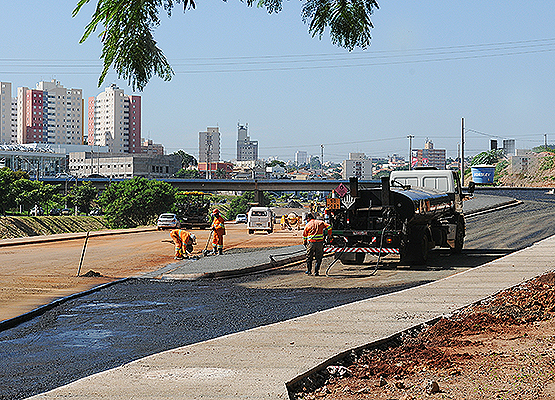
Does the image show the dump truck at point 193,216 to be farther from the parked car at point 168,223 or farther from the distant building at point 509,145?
the distant building at point 509,145

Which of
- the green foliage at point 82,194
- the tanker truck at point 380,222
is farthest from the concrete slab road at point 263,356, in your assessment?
the green foliage at point 82,194

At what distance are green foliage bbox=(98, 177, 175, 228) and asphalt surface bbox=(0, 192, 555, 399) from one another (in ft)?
212

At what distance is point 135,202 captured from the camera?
80.3 meters

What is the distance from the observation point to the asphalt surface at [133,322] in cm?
772

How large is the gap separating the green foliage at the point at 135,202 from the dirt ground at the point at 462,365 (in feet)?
240

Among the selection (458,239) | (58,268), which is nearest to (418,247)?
(458,239)

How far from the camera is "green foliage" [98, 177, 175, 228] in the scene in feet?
263

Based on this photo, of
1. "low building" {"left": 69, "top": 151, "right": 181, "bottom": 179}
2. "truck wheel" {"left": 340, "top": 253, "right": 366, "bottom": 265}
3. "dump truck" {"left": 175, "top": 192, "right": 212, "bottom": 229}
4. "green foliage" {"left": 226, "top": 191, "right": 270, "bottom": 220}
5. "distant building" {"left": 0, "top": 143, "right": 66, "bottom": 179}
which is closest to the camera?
"truck wheel" {"left": 340, "top": 253, "right": 366, "bottom": 265}

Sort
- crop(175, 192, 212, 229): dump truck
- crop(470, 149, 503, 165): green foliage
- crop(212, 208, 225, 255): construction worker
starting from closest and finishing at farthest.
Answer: crop(212, 208, 225, 255): construction worker → crop(175, 192, 212, 229): dump truck → crop(470, 149, 503, 165): green foliage

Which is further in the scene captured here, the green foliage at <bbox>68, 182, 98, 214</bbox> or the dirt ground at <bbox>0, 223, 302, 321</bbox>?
the green foliage at <bbox>68, 182, 98, 214</bbox>

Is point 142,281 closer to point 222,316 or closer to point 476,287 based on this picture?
point 222,316

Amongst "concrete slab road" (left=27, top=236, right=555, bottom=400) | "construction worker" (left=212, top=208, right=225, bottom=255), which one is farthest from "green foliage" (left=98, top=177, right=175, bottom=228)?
"concrete slab road" (left=27, top=236, right=555, bottom=400)

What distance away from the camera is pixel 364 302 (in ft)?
38.6

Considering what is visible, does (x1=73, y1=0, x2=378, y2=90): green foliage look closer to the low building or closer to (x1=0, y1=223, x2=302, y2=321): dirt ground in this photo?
(x1=0, y1=223, x2=302, y2=321): dirt ground
